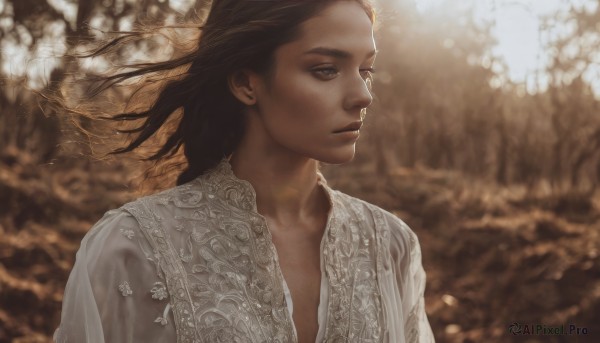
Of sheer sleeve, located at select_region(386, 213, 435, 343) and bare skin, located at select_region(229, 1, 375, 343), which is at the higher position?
bare skin, located at select_region(229, 1, 375, 343)

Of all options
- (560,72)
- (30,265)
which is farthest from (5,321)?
(560,72)

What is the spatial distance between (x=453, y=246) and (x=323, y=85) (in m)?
4.27

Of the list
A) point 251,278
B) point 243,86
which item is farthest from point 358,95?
point 251,278

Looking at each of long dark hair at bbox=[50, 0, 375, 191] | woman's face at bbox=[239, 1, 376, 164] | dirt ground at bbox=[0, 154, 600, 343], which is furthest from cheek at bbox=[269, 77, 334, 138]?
dirt ground at bbox=[0, 154, 600, 343]

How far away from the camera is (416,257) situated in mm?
2549

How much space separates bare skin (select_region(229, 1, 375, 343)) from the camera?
6.64 feet

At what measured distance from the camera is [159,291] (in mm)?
1920

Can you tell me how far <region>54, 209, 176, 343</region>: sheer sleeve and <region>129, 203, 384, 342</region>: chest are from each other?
1.5 inches

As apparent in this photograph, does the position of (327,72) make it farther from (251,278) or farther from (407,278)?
(407,278)

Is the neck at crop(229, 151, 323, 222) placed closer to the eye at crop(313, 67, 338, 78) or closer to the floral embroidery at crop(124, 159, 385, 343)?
the floral embroidery at crop(124, 159, 385, 343)

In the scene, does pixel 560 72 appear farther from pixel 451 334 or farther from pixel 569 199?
pixel 451 334

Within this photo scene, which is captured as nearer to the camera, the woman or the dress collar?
the woman

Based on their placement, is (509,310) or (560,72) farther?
(560,72)

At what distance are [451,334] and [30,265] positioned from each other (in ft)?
9.61
